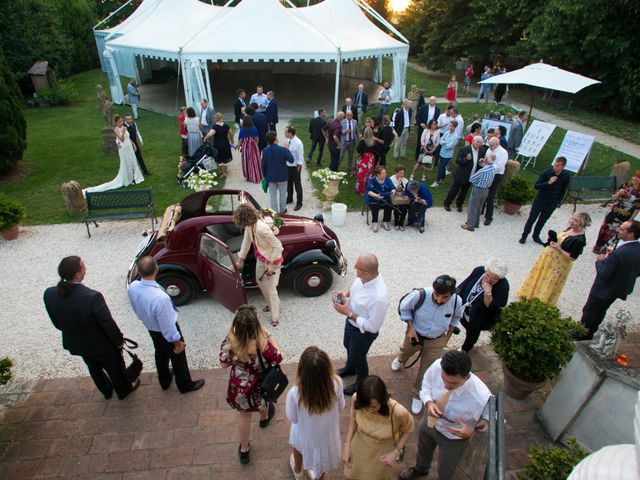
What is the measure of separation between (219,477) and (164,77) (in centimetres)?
Answer: 2508

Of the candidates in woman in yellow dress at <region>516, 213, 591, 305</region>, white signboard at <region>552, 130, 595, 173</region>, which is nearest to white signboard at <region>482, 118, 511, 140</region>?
white signboard at <region>552, 130, 595, 173</region>

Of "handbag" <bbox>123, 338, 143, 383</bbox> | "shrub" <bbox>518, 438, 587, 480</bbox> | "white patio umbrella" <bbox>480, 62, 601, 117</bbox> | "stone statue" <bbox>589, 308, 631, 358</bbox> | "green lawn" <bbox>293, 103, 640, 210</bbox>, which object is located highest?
"white patio umbrella" <bbox>480, 62, 601, 117</bbox>

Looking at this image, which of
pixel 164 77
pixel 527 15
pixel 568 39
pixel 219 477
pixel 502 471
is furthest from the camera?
pixel 164 77

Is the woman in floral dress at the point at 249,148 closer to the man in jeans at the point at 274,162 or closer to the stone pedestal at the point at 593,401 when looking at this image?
the man in jeans at the point at 274,162

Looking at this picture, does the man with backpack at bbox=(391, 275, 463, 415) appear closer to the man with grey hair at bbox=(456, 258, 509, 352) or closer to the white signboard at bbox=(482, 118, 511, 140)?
the man with grey hair at bbox=(456, 258, 509, 352)

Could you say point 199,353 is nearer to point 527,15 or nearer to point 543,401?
point 543,401

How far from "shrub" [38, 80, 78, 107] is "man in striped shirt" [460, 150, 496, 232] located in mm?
19314

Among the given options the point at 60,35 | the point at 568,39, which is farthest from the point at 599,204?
the point at 60,35

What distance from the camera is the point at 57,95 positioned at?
60.2ft

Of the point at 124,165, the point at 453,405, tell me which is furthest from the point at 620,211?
the point at 124,165

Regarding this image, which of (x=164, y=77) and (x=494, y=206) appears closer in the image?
(x=494, y=206)

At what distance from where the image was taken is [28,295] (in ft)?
20.6

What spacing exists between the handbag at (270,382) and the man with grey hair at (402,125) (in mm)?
9583

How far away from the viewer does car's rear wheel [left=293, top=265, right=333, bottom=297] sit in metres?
6.07
